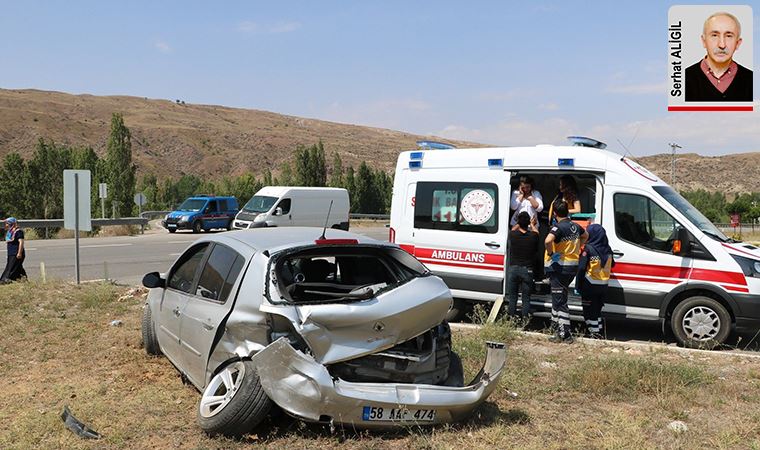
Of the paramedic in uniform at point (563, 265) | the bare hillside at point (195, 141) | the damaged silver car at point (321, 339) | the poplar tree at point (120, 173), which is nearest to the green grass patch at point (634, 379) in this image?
the damaged silver car at point (321, 339)

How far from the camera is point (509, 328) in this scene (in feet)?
26.3

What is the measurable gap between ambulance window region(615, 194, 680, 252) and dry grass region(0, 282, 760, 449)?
1.48m

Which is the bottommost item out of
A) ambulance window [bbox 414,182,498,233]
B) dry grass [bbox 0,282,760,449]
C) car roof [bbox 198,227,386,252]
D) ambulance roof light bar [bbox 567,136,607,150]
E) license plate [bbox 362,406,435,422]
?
dry grass [bbox 0,282,760,449]

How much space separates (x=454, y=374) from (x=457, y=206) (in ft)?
14.3

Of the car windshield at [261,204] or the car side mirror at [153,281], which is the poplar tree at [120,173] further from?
the car side mirror at [153,281]

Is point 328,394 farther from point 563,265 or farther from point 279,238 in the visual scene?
point 563,265

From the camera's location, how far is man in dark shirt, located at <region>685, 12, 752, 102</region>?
46.5 feet

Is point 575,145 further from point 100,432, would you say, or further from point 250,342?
point 100,432

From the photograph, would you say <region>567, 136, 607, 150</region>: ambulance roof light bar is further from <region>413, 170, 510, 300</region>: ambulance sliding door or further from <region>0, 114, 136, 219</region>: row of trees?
<region>0, 114, 136, 219</region>: row of trees

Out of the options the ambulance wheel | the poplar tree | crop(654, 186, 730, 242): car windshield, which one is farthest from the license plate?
the poplar tree

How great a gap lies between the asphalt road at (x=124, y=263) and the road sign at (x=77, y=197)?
1.29 meters

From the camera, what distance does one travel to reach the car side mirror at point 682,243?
787 centimetres

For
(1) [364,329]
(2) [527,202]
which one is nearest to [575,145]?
(2) [527,202]

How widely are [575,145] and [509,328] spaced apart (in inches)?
110
